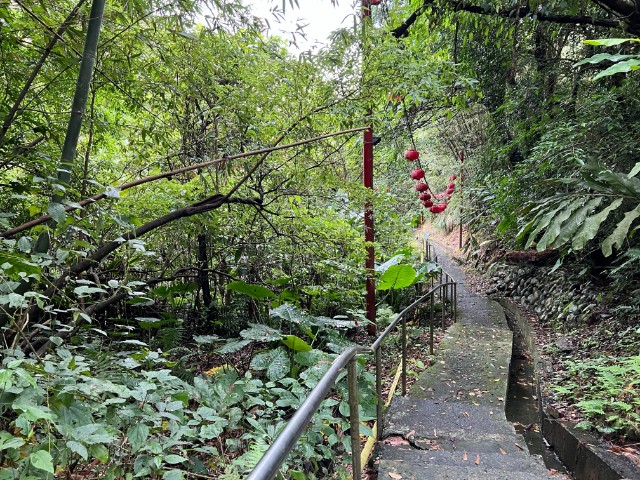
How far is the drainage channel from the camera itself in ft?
12.6

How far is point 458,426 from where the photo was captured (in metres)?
3.56

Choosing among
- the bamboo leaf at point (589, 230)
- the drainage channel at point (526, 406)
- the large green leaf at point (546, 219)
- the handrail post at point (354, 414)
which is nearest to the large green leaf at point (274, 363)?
the handrail post at point (354, 414)

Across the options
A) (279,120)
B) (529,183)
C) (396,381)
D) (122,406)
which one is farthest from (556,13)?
(122,406)

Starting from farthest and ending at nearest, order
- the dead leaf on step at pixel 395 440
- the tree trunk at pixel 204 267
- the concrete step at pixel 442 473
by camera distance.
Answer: the tree trunk at pixel 204 267
the dead leaf on step at pixel 395 440
the concrete step at pixel 442 473

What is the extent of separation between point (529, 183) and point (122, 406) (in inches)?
277

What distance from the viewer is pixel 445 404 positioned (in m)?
3.98

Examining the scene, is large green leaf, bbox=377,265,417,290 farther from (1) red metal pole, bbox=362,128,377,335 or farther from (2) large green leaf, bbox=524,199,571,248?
(2) large green leaf, bbox=524,199,571,248

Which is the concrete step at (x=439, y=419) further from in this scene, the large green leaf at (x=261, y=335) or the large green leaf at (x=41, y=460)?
the large green leaf at (x=41, y=460)

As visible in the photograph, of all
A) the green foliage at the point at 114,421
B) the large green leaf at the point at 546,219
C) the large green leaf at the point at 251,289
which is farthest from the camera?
the large green leaf at the point at 251,289

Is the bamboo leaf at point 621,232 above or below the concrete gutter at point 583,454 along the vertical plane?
above

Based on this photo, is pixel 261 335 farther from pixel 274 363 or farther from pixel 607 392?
pixel 607 392

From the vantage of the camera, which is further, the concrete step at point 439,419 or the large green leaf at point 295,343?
the large green leaf at point 295,343

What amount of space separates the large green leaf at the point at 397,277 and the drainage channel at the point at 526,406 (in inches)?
83.9

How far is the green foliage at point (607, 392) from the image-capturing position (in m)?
→ 3.40
